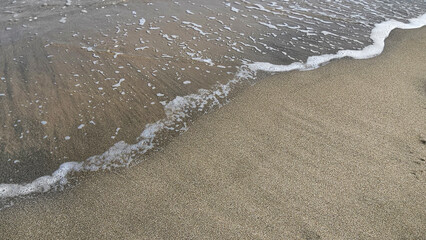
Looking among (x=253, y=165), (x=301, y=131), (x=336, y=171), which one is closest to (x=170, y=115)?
(x=253, y=165)

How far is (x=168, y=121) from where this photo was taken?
3.37 metres

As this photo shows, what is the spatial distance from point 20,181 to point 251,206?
1.87m

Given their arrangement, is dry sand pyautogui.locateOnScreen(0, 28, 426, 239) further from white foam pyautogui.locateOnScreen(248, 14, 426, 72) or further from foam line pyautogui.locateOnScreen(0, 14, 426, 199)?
white foam pyautogui.locateOnScreen(248, 14, 426, 72)

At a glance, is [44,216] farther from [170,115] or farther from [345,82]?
[345,82]

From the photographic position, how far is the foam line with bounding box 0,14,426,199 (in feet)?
8.55

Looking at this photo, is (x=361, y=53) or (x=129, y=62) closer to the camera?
(x=129, y=62)

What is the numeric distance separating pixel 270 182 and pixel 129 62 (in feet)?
8.51

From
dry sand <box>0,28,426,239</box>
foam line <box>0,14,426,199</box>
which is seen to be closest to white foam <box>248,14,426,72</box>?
foam line <box>0,14,426,199</box>

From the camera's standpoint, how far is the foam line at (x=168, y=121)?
2607 mm

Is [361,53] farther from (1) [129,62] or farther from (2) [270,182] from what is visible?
(1) [129,62]

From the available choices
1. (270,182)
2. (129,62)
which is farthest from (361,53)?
(129,62)

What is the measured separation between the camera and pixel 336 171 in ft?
9.11

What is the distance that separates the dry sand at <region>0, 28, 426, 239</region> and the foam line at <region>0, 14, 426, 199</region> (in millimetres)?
164

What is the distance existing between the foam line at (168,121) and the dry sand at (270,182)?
0.54ft
